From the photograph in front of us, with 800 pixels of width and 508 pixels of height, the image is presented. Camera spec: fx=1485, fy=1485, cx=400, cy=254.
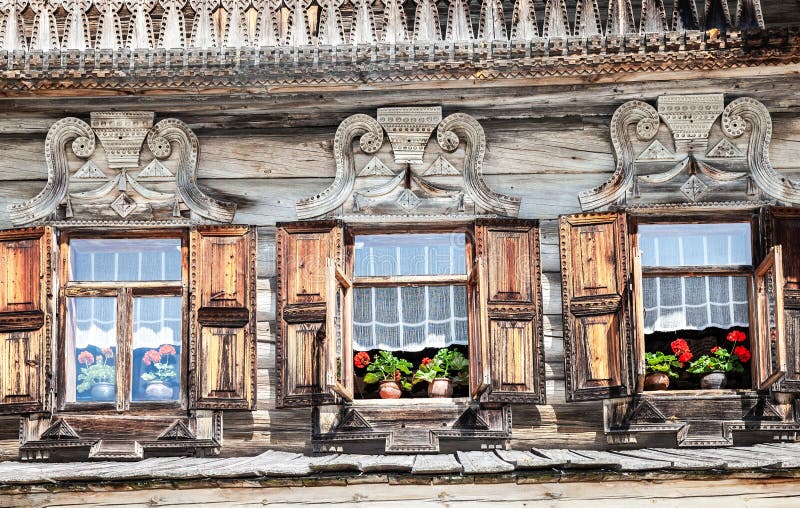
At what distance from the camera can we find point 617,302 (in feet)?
39.9

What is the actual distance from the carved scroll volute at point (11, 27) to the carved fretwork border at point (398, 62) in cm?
34

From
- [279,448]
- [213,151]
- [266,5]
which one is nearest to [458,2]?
[266,5]

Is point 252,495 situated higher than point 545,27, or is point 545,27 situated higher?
point 545,27

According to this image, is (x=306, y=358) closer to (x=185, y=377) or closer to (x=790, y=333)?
(x=185, y=377)

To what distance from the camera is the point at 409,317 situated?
12.5 metres

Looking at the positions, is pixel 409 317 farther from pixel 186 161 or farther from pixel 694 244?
pixel 694 244

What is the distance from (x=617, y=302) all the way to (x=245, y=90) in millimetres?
3561

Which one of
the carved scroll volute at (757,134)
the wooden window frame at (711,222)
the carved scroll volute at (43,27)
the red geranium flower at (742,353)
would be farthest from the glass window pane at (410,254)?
the carved scroll volute at (43,27)

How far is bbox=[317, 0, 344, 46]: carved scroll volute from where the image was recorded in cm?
1243

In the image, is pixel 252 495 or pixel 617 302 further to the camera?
pixel 617 302

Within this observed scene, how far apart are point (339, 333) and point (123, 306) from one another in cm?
189

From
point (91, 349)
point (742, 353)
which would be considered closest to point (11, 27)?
point (91, 349)

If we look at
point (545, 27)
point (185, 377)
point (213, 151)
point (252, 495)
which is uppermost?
point (545, 27)

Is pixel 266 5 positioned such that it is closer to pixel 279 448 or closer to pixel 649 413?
pixel 279 448
